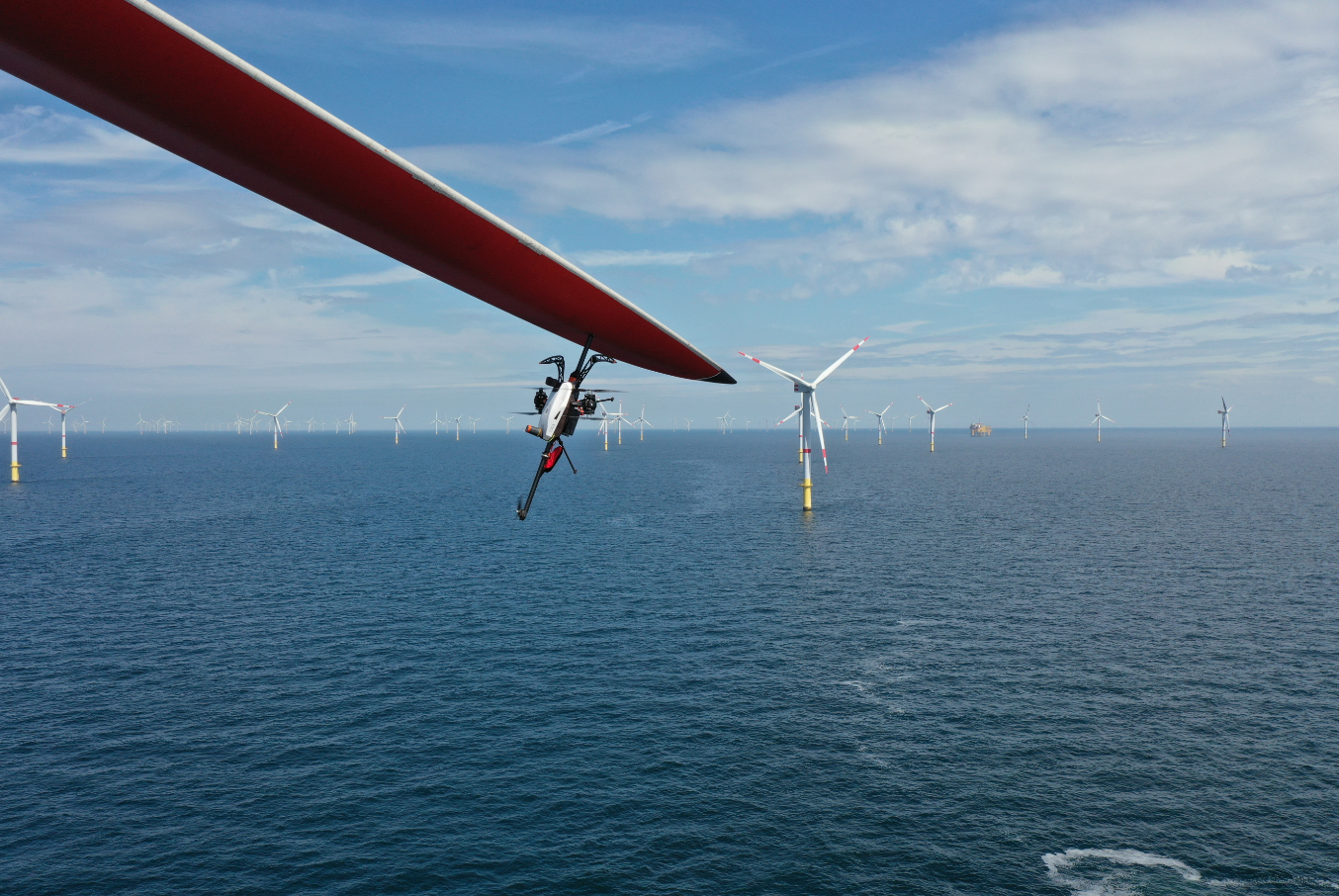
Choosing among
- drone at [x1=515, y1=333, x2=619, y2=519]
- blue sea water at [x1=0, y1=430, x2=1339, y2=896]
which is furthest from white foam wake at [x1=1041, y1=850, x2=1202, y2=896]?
drone at [x1=515, y1=333, x2=619, y2=519]

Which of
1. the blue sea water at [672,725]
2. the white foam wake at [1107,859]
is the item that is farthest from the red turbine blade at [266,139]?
the white foam wake at [1107,859]

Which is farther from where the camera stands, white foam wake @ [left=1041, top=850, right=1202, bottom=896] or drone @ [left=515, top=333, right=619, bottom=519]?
white foam wake @ [left=1041, top=850, right=1202, bottom=896]

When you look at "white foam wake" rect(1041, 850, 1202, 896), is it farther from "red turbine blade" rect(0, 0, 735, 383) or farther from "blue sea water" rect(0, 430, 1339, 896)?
"red turbine blade" rect(0, 0, 735, 383)

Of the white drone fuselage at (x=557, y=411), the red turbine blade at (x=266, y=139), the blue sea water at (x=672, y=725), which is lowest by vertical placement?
the blue sea water at (x=672, y=725)

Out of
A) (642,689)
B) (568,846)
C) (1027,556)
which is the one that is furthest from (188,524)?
(1027,556)

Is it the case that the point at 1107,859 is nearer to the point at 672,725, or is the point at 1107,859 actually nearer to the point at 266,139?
the point at 672,725

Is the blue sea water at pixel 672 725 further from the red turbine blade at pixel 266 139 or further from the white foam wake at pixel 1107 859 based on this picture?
the red turbine blade at pixel 266 139

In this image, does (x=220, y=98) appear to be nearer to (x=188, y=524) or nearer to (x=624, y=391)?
(x=624, y=391)
